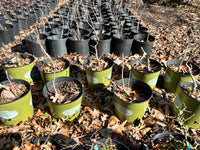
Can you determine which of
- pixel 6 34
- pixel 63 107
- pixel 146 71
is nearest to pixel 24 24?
pixel 6 34

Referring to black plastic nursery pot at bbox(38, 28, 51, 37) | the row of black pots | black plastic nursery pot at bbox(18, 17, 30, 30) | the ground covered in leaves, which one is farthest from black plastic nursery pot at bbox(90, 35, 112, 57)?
black plastic nursery pot at bbox(18, 17, 30, 30)

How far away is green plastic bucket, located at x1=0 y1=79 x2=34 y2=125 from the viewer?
1.89 metres

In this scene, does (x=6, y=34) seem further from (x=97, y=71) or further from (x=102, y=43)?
(x=97, y=71)

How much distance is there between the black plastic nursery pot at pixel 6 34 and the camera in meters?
4.14

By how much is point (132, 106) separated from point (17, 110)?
1.68 metres

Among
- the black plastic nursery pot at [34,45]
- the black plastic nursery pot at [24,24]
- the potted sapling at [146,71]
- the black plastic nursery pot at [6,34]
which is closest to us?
the potted sapling at [146,71]

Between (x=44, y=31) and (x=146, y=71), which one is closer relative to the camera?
(x=146, y=71)

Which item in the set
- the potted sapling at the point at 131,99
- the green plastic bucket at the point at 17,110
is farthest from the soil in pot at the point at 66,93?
the potted sapling at the point at 131,99

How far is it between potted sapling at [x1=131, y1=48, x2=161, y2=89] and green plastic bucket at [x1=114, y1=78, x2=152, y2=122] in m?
0.32

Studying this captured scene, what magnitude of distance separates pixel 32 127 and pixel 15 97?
55cm

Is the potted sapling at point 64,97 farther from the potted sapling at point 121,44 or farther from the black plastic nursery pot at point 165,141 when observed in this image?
the potted sapling at point 121,44

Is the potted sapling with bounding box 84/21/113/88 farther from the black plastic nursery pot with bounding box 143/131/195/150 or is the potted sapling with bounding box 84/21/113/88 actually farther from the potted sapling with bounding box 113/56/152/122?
the black plastic nursery pot with bounding box 143/131/195/150

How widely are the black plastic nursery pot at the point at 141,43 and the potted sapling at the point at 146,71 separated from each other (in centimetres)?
89

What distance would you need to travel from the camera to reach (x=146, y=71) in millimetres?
2750
